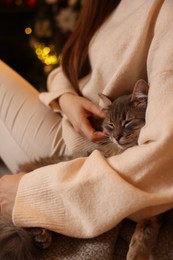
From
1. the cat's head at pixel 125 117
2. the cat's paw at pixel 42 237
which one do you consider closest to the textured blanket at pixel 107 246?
the cat's paw at pixel 42 237

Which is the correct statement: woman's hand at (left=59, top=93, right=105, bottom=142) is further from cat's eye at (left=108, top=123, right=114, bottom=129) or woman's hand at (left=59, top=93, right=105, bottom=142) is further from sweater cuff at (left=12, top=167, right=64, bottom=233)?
sweater cuff at (left=12, top=167, right=64, bottom=233)

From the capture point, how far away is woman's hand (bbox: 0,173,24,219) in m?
0.86

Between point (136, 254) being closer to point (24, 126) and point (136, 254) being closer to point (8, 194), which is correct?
point (8, 194)

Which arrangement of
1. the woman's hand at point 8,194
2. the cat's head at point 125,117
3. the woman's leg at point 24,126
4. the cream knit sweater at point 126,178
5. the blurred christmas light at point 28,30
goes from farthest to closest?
the blurred christmas light at point 28,30 → the woman's leg at point 24,126 → the cat's head at point 125,117 → the woman's hand at point 8,194 → the cream knit sweater at point 126,178

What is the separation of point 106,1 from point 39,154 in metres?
0.55

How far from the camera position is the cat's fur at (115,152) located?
0.77 metres

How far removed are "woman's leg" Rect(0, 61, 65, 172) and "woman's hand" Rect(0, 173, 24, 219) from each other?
7.9 inches

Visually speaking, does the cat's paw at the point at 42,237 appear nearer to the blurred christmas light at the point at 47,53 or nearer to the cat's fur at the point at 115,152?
the cat's fur at the point at 115,152

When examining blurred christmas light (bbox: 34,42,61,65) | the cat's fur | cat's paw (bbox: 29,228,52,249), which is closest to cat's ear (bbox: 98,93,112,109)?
the cat's fur

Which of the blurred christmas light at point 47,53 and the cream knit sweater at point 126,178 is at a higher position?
the cream knit sweater at point 126,178

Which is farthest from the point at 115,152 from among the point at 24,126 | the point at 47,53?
the point at 47,53

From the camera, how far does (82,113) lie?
109cm

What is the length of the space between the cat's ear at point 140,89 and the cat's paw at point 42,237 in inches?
16.9

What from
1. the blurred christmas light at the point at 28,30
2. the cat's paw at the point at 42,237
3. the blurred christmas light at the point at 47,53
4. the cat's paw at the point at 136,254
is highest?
the cat's paw at the point at 42,237
